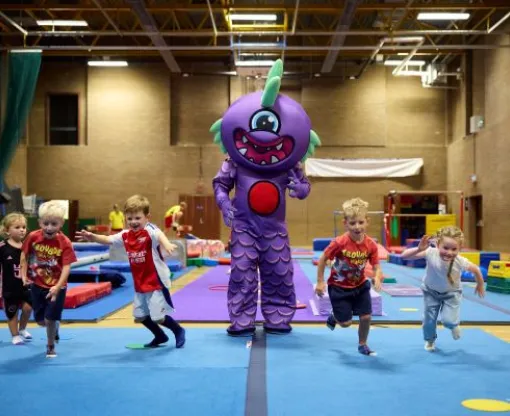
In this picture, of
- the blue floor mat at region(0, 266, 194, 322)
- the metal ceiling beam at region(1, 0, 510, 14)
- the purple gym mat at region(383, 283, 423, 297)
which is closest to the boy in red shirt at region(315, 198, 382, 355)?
the blue floor mat at region(0, 266, 194, 322)

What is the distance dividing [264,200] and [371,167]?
58.9 ft

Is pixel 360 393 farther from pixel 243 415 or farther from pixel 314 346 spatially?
pixel 314 346

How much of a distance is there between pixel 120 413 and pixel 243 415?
2.28ft

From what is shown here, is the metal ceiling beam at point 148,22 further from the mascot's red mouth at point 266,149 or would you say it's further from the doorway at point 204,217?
the mascot's red mouth at point 266,149

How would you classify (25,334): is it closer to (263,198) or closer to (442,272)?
(263,198)

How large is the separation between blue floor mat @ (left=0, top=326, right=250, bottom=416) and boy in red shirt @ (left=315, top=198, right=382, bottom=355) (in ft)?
2.93

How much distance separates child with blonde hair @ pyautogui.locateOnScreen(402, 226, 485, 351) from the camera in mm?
5121

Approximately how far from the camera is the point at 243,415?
339cm

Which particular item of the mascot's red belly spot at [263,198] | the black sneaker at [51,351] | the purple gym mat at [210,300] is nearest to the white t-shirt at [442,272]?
the mascot's red belly spot at [263,198]

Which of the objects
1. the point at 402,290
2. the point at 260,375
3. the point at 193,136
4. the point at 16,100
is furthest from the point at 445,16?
the point at 260,375

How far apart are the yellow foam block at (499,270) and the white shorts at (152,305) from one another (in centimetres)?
596

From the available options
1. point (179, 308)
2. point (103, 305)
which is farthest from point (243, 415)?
point (103, 305)

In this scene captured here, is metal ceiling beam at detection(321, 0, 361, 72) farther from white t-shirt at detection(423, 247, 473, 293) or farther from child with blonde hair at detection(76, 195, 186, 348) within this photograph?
child with blonde hair at detection(76, 195, 186, 348)

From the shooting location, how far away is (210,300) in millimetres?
8289
